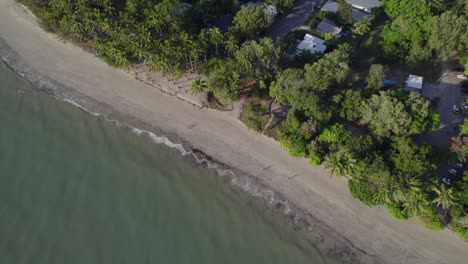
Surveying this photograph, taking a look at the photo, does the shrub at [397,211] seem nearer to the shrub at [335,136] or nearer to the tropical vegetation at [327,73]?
the tropical vegetation at [327,73]

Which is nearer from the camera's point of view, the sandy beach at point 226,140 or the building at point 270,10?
the sandy beach at point 226,140

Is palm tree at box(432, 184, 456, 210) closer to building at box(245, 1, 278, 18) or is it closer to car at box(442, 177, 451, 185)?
car at box(442, 177, 451, 185)

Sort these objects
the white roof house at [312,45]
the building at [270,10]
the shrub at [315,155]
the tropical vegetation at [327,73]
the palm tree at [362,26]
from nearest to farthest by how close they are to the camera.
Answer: the tropical vegetation at [327,73], the shrub at [315,155], the white roof house at [312,45], the palm tree at [362,26], the building at [270,10]

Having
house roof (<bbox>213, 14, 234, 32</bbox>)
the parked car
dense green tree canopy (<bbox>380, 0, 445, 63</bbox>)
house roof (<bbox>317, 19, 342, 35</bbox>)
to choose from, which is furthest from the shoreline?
the parked car

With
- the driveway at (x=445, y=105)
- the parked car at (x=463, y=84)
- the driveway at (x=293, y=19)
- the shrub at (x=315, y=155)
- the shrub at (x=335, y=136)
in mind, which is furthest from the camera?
the driveway at (x=293, y=19)

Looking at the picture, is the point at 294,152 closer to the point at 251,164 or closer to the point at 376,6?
the point at 251,164

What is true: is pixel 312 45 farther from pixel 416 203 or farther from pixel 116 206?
pixel 116 206

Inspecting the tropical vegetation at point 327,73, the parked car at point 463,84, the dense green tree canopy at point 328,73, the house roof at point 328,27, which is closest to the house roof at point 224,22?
the tropical vegetation at point 327,73
